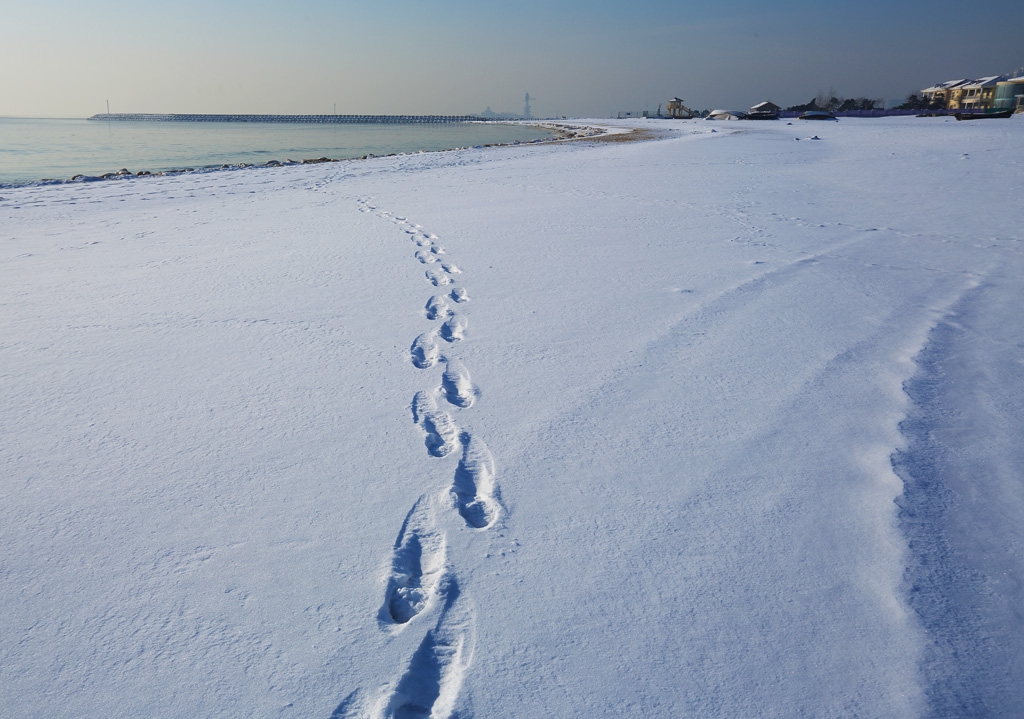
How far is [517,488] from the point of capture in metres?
1.86

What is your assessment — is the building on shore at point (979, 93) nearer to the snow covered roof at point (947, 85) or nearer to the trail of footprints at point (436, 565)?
the snow covered roof at point (947, 85)

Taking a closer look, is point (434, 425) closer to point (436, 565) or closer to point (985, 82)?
point (436, 565)

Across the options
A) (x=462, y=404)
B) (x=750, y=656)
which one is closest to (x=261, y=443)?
(x=462, y=404)

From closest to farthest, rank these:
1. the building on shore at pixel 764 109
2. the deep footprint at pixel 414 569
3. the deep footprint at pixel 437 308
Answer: the deep footprint at pixel 414 569, the deep footprint at pixel 437 308, the building on shore at pixel 764 109

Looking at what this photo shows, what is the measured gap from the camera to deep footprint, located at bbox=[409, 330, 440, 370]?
2.73 m

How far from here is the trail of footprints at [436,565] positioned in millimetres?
1224

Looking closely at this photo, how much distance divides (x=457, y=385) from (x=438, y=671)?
1.37 metres

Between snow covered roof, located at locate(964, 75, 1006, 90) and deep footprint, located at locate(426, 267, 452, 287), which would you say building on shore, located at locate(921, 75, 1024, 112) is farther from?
deep footprint, located at locate(426, 267, 452, 287)

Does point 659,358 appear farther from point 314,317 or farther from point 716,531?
point 314,317

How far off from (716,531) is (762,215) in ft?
15.7

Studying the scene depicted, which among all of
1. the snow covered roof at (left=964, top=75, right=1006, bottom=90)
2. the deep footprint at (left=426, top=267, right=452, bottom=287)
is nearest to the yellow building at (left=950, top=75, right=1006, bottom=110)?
the snow covered roof at (left=964, top=75, right=1006, bottom=90)

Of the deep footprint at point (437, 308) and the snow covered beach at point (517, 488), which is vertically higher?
the deep footprint at point (437, 308)

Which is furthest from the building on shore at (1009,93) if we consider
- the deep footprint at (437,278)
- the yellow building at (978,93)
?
the deep footprint at (437,278)

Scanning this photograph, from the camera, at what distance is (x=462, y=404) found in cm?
238
